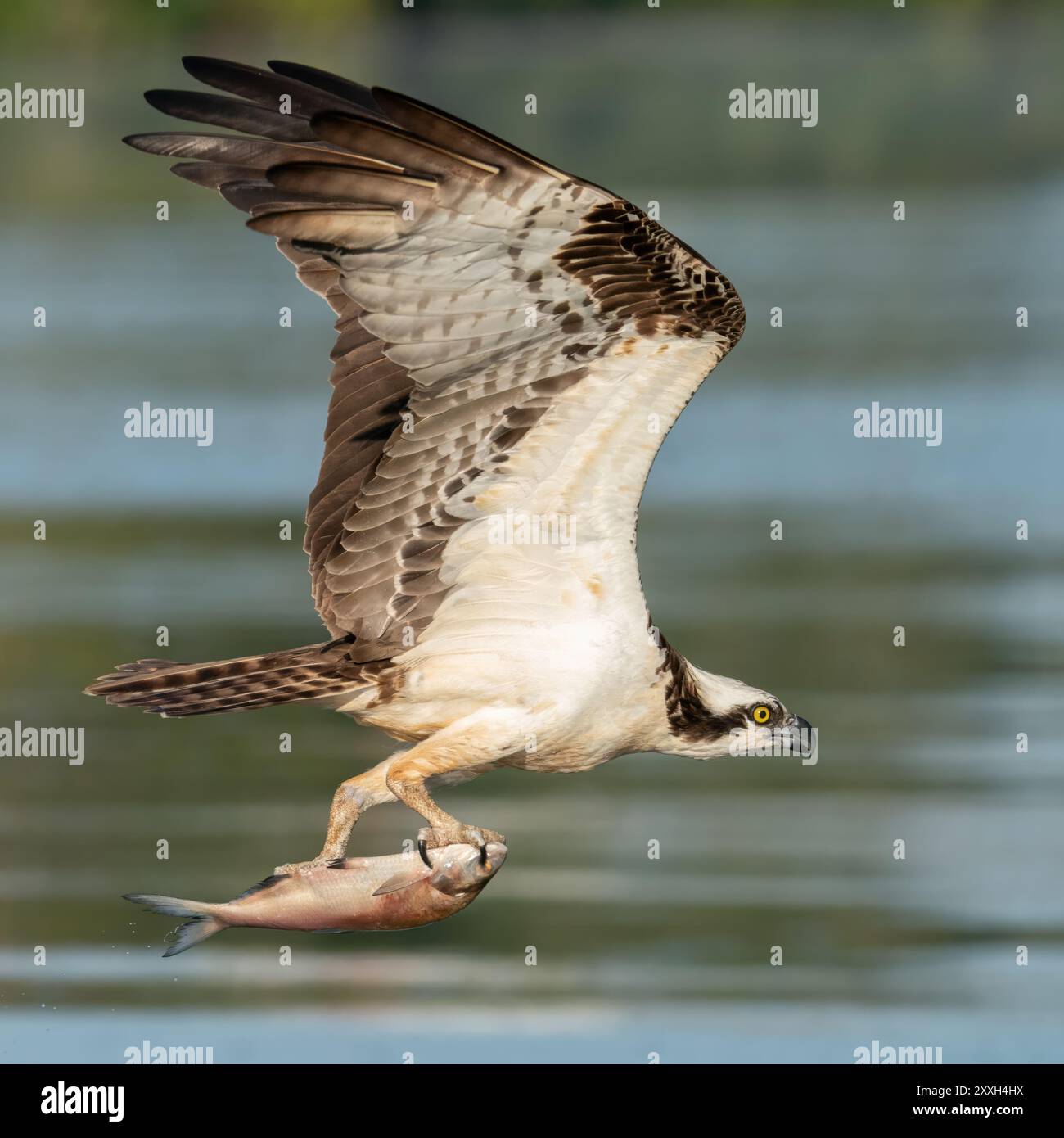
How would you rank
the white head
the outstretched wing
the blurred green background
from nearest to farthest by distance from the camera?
the outstretched wing, the white head, the blurred green background

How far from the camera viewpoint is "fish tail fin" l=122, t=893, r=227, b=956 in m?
6.87

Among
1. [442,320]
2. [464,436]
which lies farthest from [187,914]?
[442,320]

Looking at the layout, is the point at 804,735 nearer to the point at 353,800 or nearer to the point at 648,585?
the point at 353,800

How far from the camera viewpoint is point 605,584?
7.66 metres

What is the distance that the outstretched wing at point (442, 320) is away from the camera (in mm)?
6680

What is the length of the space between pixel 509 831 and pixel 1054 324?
1452 centimetres

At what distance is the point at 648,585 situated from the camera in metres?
16.2

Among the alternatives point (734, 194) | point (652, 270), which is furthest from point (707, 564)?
point (734, 194)

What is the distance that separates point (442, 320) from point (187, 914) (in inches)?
83.3

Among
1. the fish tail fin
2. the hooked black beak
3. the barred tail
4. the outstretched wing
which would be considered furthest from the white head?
the fish tail fin

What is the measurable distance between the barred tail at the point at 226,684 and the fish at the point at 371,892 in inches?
25.2

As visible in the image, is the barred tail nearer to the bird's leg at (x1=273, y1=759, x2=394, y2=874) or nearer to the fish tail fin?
the bird's leg at (x1=273, y1=759, x2=394, y2=874)

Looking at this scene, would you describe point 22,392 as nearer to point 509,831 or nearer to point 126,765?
point 126,765

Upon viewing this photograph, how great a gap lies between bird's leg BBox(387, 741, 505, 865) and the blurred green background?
319 centimetres
